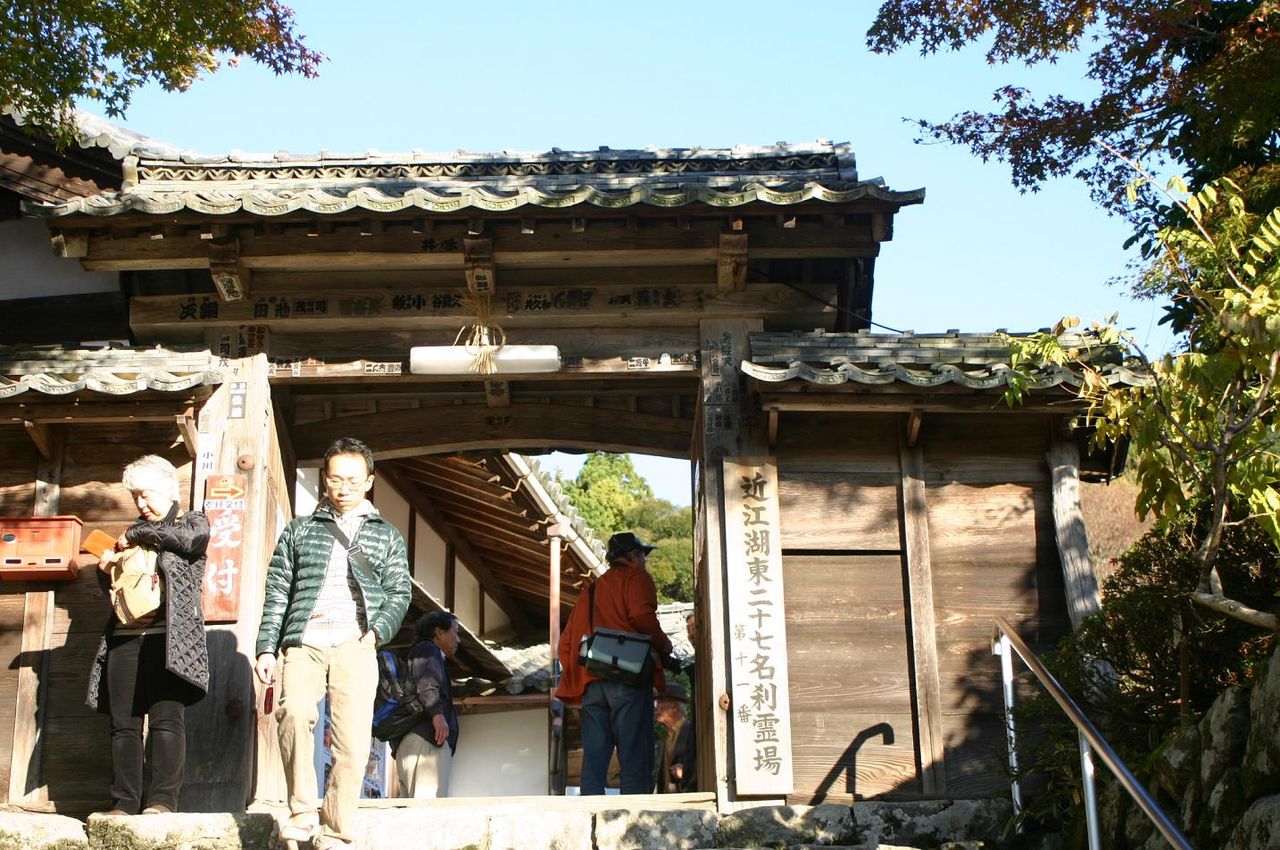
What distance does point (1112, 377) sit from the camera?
893cm

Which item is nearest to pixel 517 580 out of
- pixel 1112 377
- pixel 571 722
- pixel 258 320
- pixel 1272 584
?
pixel 571 722

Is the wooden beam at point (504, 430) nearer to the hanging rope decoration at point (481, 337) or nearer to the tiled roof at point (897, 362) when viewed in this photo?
the hanging rope decoration at point (481, 337)

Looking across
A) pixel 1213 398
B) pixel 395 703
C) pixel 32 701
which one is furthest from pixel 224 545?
pixel 1213 398

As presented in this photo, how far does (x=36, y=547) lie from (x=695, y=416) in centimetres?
477

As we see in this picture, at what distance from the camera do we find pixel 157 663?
8.19 meters

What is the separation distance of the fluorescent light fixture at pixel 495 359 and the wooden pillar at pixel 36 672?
2541 millimetres

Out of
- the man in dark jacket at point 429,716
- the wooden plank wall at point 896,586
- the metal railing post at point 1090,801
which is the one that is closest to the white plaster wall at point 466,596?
the man in dark jacket at point 429,716

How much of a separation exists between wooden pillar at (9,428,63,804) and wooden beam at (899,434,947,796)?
18.4 ft

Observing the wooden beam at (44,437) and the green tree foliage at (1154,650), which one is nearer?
the green tree foliage at (1154,650)

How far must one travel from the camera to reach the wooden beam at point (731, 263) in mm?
9781

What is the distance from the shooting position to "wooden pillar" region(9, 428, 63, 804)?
9148 mm

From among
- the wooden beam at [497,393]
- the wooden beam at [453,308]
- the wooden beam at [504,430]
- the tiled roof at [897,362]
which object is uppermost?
the wooden beam at [453,308]

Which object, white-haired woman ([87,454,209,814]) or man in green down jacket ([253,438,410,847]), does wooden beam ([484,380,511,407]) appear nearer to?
white-haired woman ([87,454,209,814])

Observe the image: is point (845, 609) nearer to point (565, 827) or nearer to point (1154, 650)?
point (1154, 650)
